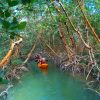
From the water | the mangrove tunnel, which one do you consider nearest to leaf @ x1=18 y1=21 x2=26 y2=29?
the mangrove tunnel

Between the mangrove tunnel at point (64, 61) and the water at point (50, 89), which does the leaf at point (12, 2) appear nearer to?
the mangrove tunnel at point (64, 61)

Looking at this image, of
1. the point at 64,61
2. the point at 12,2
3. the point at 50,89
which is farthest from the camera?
the point at 64,61

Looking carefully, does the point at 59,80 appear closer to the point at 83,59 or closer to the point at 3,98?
the point at 83,59

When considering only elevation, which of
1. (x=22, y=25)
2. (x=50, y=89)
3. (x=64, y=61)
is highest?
(x=22, y=25)

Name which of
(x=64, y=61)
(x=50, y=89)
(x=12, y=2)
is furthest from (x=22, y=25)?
(x=64, y=61)

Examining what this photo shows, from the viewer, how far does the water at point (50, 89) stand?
6.89m

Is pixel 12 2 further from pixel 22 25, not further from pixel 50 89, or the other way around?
pixel 50 89

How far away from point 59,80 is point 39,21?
2595mm

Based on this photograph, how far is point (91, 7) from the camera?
8.13 meters

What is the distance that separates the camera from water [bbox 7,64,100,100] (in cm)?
689

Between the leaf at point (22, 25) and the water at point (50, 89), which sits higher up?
the leaf at point (22, 25)

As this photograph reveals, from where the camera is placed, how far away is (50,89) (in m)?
7.64

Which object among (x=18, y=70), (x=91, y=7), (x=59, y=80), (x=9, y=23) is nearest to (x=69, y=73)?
(x=59, y=80)

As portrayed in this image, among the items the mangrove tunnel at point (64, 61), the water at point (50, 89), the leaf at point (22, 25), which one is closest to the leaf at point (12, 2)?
the leaf at point (22, 25)
